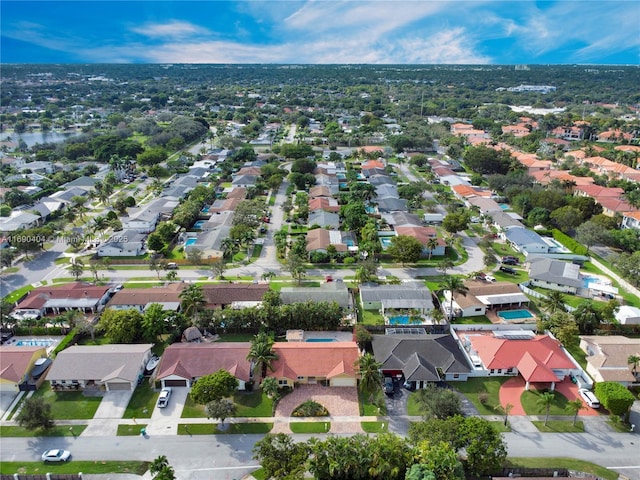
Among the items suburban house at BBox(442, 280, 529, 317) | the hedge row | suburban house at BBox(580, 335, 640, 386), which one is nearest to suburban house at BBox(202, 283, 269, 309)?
suburban house at BBox(442, 280, 529, 317)

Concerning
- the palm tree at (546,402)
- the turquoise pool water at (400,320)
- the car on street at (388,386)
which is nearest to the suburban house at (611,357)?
the palm tree at (546,402)

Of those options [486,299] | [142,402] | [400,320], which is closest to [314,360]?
[400,320]

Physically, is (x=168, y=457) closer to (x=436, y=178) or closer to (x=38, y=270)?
(x=38, y=270)

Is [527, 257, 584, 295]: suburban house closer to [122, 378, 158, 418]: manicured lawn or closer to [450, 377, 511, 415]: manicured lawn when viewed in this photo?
[450, 377, 511, 415]: manicured lawn

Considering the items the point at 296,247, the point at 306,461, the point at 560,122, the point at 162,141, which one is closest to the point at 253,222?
the point at 296,247

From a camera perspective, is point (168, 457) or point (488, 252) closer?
point (168, 457)

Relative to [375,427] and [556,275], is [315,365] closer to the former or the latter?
[375,427]
